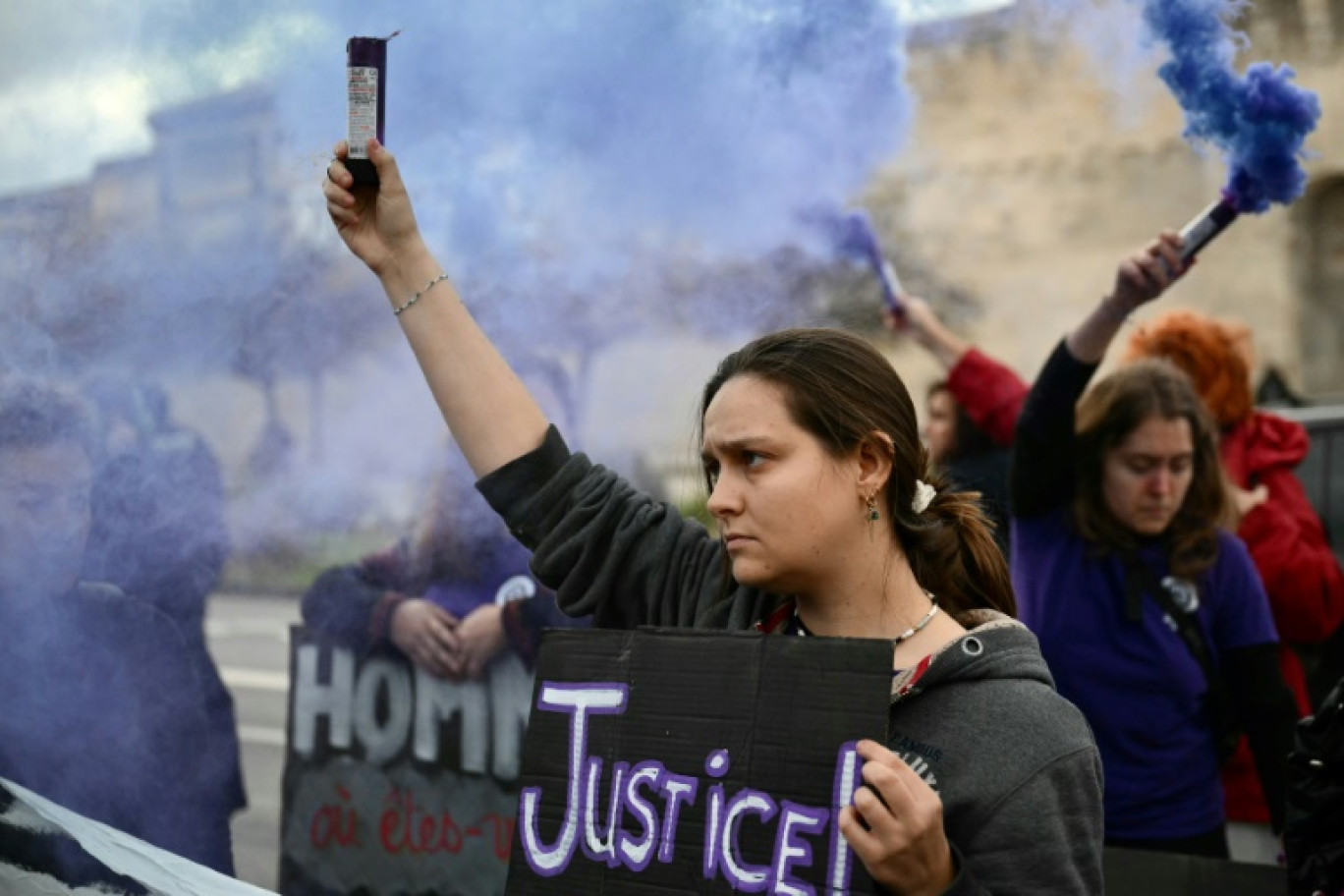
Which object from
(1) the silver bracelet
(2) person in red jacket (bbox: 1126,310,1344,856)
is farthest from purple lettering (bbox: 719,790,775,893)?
(2) person in red jacket (bbox: 1126,310,1344,856)

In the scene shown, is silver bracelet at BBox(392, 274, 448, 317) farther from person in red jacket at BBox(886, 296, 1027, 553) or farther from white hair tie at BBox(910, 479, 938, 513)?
person in red jacket at BBox(886, 296, 1027, 553)

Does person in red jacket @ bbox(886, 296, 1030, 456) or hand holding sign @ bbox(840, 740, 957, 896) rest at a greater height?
person in red jacket @ bbox(886, 296, 1030, 456)

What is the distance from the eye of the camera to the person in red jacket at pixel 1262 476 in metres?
4.32

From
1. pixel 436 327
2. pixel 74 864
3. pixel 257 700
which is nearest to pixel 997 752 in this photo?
pixel 436 327

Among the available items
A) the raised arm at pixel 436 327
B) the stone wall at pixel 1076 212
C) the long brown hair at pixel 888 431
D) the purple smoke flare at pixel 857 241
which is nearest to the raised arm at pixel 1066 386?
the purple smoke flare at pixel 857 241

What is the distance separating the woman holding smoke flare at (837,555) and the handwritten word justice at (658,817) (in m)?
0.04

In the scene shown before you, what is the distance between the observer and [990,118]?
7.83 meters

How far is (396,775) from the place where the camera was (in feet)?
12.9

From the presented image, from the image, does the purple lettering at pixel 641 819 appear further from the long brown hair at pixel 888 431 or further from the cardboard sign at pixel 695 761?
the long brown hair at pixel 888 431

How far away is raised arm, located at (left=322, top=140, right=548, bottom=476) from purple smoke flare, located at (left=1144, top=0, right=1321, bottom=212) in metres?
1.74

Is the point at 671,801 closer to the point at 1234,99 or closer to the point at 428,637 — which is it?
the point at 1234,99

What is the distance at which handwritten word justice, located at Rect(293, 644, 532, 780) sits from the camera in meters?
3.92

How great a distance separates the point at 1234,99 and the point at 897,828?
2.21m

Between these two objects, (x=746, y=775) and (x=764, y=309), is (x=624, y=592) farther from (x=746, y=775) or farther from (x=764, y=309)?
(x=764, y=309)
